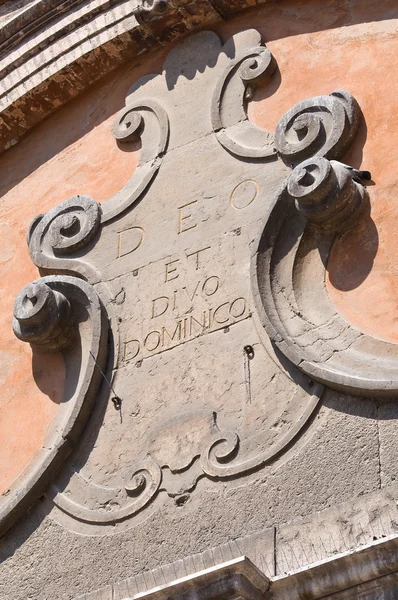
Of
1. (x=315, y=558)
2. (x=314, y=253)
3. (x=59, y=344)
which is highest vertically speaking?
(x=59, y=344)

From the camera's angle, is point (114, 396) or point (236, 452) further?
point (114, 396)

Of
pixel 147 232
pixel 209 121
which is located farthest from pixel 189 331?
pixel 209 121

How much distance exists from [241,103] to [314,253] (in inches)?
→ 43.6

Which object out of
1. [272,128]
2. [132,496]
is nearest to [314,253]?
[272,128]

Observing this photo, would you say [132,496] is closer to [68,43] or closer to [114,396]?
[114,396]

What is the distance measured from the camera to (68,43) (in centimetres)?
872

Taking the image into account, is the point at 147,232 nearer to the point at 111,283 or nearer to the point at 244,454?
the point at 111,283

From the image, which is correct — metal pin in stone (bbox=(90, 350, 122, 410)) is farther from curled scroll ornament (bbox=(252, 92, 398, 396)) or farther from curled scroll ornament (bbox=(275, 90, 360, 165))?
curled scroll ornament (bbox=(275, 90, 360, 165))

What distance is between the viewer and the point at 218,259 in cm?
755

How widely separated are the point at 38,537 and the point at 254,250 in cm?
169

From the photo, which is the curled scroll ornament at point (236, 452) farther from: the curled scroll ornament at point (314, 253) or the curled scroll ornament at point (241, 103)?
the curled scroll ornament at point (241, 103)

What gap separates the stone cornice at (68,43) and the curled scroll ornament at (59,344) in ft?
4.49

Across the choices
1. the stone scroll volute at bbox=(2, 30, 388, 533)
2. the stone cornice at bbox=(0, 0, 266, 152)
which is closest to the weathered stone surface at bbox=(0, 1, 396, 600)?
the stone scroll volute at bbox=(2, 30, 388, 533)

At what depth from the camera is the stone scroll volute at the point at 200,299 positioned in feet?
22.9
